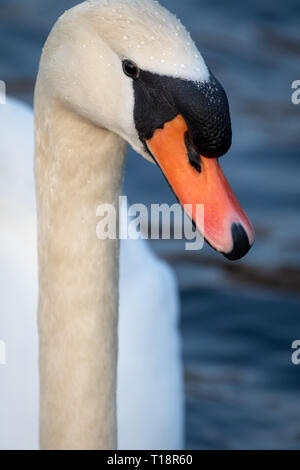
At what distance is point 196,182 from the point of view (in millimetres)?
2566

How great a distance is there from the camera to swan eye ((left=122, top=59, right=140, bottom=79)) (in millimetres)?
2502

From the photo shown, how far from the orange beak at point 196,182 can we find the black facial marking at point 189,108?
0.08ft

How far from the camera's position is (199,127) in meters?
2.46

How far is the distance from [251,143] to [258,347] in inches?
57.4

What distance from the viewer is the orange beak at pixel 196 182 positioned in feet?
8.30

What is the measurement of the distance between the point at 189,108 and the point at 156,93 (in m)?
0.10

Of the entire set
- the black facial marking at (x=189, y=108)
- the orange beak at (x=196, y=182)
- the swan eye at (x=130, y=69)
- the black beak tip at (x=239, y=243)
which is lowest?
the black beak tip at (x=239, y=243)

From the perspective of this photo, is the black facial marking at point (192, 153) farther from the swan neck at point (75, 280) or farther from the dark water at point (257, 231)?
the dark water at point (257, 231)

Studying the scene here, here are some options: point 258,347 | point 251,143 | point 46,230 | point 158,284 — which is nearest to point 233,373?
point 258,347

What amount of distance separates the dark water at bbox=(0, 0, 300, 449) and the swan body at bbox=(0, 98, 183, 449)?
18.5 inches

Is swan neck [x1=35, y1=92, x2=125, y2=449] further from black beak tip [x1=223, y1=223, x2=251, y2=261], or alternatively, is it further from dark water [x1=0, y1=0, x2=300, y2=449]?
dark water [x1=0, y1=0, x2=300, y2=449]

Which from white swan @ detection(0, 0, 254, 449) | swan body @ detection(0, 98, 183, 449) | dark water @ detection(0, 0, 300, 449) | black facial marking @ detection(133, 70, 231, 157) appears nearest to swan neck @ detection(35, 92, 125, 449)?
white swan @ detection(0, 0, 254, 449)

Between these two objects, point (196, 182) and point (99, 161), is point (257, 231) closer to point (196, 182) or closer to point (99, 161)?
point (99, 161)

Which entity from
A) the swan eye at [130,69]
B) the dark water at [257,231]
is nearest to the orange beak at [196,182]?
the swan eye at [130,69]
